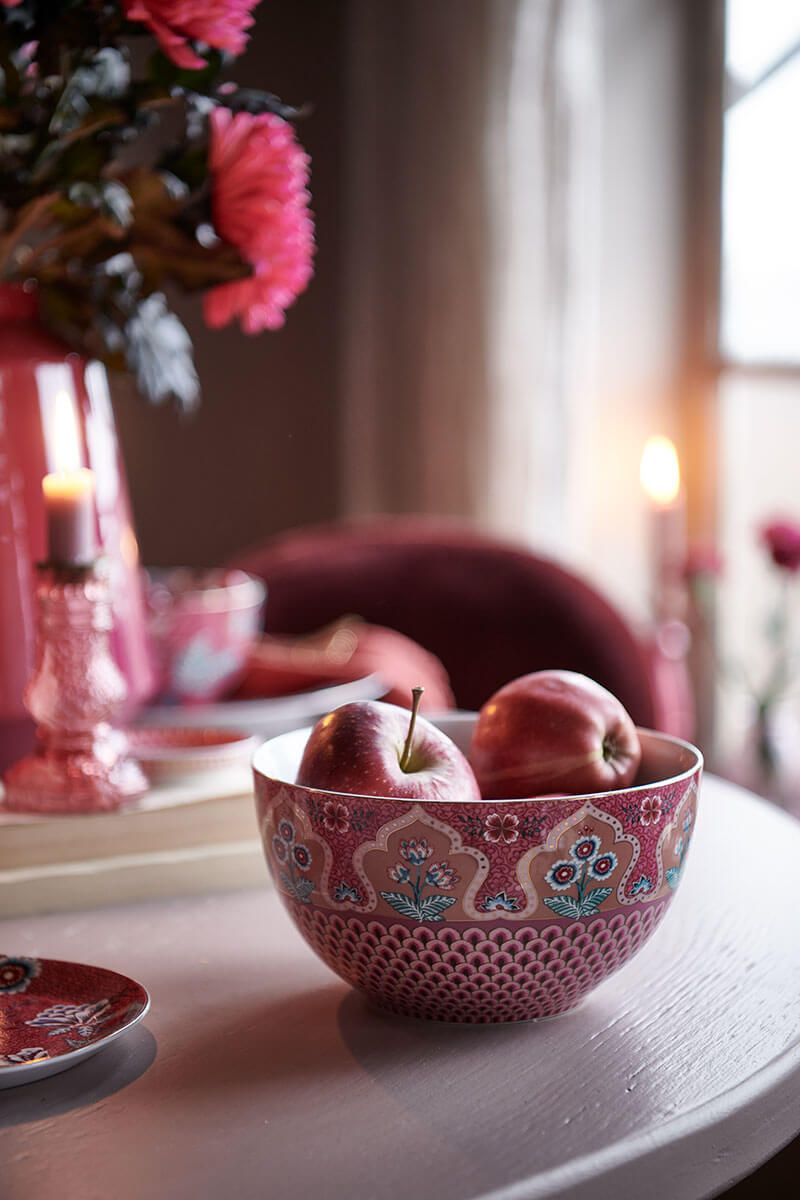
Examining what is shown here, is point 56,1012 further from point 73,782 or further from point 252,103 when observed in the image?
point 252,103

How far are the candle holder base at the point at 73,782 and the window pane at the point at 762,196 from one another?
182 cm

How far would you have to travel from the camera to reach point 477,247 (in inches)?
97.9

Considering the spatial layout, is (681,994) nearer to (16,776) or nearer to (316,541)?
(16,776)

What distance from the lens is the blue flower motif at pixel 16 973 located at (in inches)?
20.9

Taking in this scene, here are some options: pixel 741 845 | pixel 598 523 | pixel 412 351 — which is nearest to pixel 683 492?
pixel 598 523

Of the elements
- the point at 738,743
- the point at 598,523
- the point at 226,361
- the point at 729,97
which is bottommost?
the point at 738,743

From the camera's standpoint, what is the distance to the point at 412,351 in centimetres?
271

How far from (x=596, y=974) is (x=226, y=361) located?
8.81 feet

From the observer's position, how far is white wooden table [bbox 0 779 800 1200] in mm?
408

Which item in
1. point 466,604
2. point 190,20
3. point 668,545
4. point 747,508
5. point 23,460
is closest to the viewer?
point 190,20

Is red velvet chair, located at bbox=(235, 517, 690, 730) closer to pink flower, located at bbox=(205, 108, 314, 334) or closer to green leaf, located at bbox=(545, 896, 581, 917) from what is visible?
pink flower, located at bbox=(205, 108, 314, 334)

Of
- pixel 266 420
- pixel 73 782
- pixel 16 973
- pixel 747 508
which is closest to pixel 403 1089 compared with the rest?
pixel 16 973

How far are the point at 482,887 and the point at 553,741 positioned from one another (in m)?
0.08

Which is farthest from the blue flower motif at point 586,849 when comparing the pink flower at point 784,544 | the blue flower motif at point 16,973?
the pink flower at point 784,544
